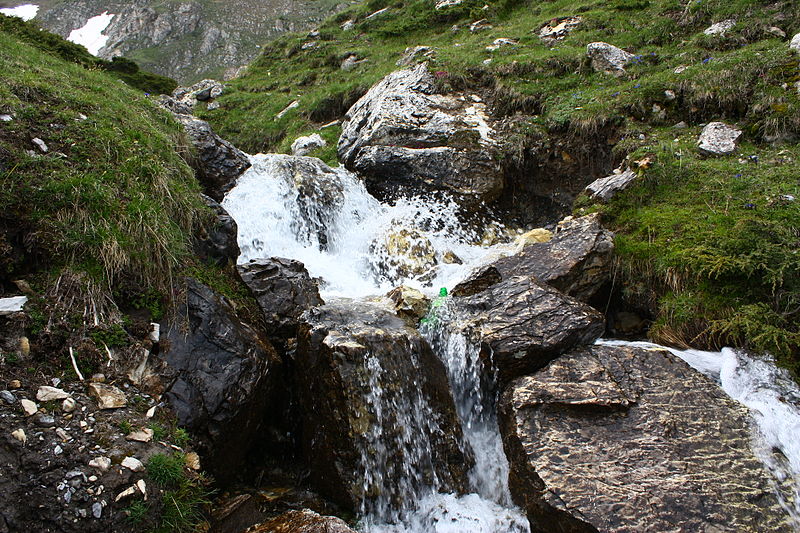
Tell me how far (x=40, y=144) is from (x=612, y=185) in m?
10.6

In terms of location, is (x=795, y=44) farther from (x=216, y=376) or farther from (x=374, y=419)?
(x=216, y=376)

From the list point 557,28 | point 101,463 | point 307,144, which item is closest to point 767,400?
point 101,463

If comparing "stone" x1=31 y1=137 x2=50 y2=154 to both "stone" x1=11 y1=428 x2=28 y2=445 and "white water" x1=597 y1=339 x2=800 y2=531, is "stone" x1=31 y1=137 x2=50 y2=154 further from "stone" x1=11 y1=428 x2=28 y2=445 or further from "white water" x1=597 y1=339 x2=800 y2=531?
"white water" x1=597 y1=339 x2=800 y2=531

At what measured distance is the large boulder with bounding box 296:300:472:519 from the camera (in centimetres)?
485

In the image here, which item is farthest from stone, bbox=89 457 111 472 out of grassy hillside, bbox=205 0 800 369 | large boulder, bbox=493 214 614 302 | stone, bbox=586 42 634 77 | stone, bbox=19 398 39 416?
stone, bbox=586 42 634 77

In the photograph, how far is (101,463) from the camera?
337cm

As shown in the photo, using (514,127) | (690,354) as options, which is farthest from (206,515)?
(514,127)

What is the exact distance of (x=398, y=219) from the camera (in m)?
11.7

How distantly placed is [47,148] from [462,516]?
7.19 meters

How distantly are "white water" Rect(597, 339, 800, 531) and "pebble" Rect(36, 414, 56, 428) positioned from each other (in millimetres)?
6572

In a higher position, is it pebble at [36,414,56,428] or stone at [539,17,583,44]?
stone at [539,17,583,44]

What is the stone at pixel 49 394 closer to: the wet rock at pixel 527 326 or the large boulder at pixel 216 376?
the large boulder at pixel 216 376

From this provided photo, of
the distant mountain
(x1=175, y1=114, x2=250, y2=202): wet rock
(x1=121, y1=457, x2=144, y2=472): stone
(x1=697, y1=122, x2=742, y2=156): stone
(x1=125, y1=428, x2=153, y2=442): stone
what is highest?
the distant mountain

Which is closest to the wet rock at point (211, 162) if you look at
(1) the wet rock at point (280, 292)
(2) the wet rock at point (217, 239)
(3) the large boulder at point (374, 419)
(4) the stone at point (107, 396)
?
(2) the wet rock at point (217, 239)
